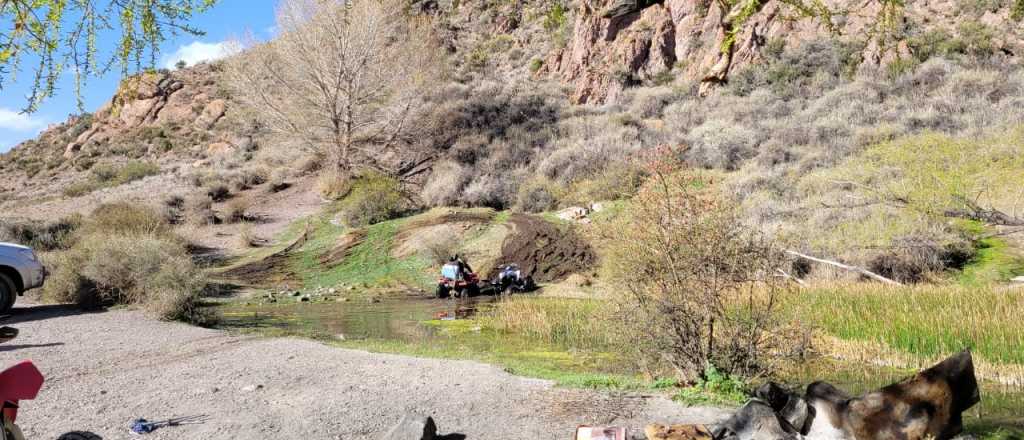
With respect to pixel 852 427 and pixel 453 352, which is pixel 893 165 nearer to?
pixel 453 352

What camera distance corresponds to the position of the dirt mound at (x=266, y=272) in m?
24.0

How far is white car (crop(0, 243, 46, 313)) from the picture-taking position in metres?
14.6

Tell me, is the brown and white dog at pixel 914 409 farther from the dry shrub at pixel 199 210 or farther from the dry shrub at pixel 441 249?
the dry shrub at pixel 199 210

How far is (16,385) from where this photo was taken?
153 inches

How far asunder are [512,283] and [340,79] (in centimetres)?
2141

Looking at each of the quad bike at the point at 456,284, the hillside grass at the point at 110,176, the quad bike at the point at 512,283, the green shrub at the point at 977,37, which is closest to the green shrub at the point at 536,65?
the green shrub at the point at 977,37

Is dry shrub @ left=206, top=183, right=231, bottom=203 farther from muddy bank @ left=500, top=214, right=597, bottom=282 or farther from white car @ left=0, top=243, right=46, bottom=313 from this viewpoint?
white car @ left=0, top=243, right=46, bottom=313

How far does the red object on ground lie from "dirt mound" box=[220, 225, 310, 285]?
2033 cm

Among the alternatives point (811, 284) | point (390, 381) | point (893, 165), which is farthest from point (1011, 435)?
point (893, 165)

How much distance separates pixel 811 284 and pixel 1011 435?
9.34m

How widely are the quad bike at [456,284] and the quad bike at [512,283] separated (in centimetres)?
70

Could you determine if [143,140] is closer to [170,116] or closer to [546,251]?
[170,116]

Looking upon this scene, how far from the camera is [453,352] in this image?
38.3ft

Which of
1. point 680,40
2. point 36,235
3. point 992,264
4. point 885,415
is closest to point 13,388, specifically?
point 885,415
